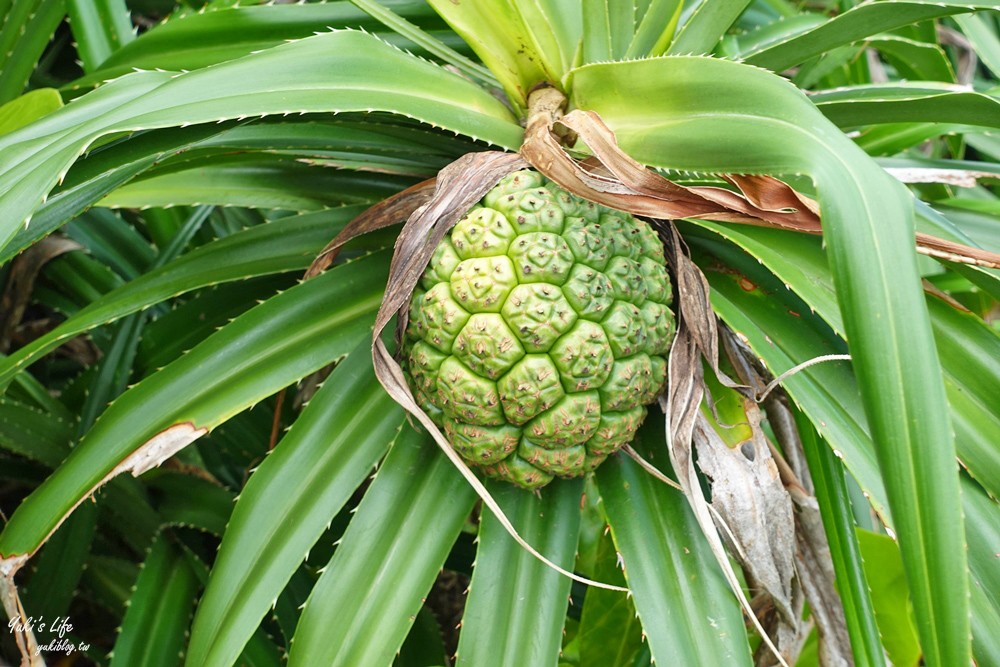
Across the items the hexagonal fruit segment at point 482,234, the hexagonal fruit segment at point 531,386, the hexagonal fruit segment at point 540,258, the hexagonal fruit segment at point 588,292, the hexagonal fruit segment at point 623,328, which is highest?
the hexagonal fruit segment at point 482,234

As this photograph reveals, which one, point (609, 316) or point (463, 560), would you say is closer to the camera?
point (609, 316)

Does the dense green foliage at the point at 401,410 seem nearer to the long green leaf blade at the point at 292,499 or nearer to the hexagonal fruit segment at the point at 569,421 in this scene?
the long green leaf blade at the point at 292,499

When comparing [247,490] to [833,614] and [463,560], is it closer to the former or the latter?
[463,560]

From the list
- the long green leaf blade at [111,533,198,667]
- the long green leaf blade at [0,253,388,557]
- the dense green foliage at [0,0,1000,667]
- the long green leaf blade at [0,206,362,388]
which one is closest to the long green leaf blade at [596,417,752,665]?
the dense green foliage at [0,0,1000,667]

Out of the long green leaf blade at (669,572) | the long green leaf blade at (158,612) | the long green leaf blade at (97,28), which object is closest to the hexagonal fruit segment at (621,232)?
the long green leaf blade at (669,572)

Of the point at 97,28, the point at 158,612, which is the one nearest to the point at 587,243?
the point at 158,612

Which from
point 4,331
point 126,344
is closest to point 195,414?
point 126,344

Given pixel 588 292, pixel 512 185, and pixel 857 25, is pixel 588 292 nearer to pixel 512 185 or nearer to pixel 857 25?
pixel 512 185
